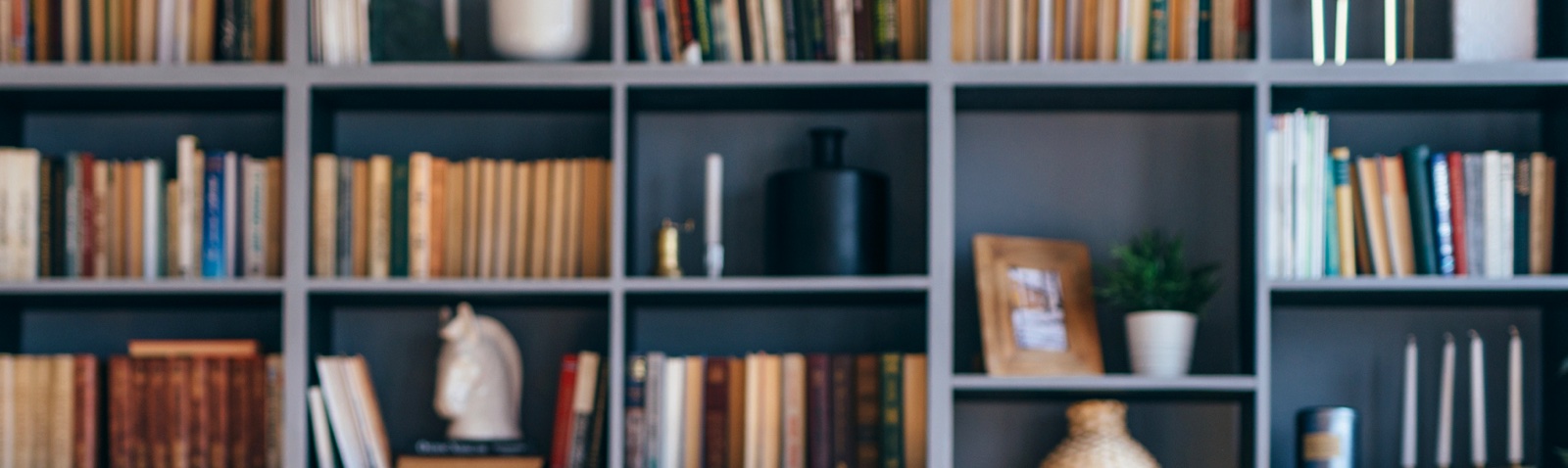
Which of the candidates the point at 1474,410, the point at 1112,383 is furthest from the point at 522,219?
the point at 1474,410

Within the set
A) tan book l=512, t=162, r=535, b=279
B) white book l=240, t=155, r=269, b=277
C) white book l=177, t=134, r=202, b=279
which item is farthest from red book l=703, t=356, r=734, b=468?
white book l=177, t=134, r=202, b=279

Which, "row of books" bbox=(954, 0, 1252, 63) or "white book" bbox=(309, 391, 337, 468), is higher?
"row of books" bbox=(954, 0, 1252, 63)

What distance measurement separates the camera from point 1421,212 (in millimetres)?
2404

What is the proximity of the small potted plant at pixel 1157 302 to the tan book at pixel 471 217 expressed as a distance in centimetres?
107

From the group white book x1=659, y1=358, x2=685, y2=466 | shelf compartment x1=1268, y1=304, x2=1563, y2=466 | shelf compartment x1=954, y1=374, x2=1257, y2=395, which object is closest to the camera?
shelf compartment x1=954, y1=374, x2=1257, y2=395

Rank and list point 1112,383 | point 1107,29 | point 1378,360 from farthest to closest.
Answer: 1. point 1378,360
2. point 1107,29
3. point 1112,383

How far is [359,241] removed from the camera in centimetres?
249

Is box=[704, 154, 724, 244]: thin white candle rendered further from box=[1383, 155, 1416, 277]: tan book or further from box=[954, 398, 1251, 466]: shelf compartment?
box=[1383, 155, 1416, 277]: tan book

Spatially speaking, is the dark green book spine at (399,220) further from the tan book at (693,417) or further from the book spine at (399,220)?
the tan book at (693,417)

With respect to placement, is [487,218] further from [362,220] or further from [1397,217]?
[1397,217]

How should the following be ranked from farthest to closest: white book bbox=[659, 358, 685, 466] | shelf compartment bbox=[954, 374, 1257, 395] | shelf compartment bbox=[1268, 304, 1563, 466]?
1. shelf compartment bbox=[1268, 304, 1563, 466]
2. white book bbox=[659, 358, 685, 466]
3. shelf compartment bbox=[954, 374, 1257, 395]

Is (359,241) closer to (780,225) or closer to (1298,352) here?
(780,225)

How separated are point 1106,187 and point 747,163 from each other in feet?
2.16

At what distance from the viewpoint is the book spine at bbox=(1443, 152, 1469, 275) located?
239cm
